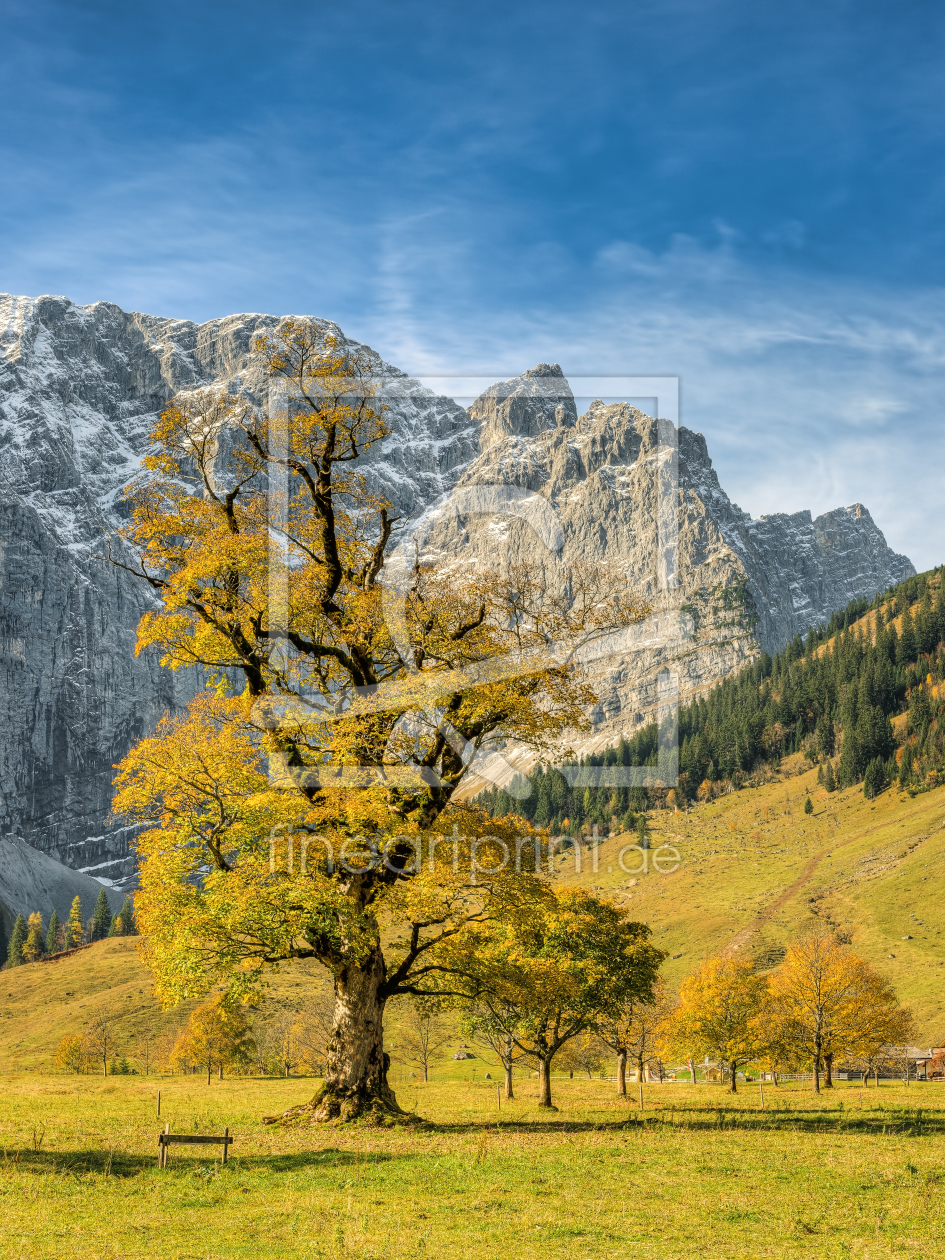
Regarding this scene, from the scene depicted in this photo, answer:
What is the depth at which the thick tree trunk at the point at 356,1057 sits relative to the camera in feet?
86.1

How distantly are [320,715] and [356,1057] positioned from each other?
10242 millimetres

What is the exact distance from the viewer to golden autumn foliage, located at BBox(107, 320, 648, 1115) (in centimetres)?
2584

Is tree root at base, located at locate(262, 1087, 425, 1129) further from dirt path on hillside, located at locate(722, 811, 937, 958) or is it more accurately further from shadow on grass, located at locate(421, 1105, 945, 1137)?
Result: dirt path on hillside, located at locate(722, 811, 937, 958)

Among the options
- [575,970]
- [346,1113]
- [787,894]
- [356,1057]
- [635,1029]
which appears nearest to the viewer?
[346,1113]

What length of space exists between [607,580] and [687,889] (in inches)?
6838

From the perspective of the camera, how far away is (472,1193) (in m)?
17.1

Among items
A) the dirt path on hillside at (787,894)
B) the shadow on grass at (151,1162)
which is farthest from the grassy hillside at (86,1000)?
the shadow on grass at (151,1162)

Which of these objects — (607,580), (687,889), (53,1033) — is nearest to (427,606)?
(607,580)

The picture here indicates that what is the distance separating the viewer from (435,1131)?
25.8 m

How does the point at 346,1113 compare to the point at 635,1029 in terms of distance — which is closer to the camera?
the point at 346,1113

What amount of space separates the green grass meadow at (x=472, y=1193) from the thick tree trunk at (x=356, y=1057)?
1.09 meters

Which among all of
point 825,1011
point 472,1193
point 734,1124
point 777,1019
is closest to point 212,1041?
point 777,1019

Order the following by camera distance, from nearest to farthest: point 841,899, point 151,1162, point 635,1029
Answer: point 151,1162
point 635,1029
point 841,899

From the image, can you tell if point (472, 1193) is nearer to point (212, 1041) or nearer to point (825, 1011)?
point (825, 1011)
